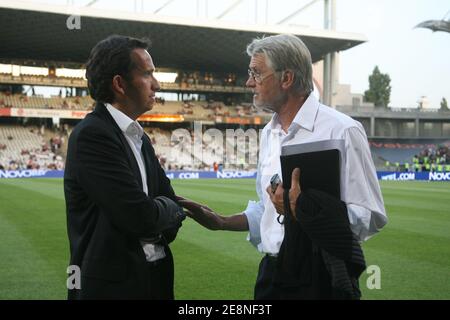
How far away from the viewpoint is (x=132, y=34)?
40938 mm

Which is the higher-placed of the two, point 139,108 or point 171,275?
point 139,108

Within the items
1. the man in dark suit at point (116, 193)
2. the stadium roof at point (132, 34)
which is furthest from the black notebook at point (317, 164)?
the stadium roof at point (132, 34)

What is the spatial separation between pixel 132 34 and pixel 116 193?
132 ft

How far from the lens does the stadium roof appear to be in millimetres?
36156

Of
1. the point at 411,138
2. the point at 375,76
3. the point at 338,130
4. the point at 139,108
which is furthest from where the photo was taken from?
the point at 375,76

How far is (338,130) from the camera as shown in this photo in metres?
2.44

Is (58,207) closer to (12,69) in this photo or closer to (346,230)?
(346,230)

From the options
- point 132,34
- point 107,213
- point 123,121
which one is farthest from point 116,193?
point 132,34

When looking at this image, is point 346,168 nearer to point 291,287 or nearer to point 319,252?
Result: point 319,252

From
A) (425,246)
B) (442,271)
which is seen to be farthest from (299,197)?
(425,246)

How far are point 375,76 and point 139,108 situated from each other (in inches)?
3214

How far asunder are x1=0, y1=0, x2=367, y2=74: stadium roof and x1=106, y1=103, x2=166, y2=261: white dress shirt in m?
34.4

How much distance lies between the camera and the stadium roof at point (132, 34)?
3616 centimetres

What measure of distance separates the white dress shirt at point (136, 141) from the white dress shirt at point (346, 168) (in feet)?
1.94
